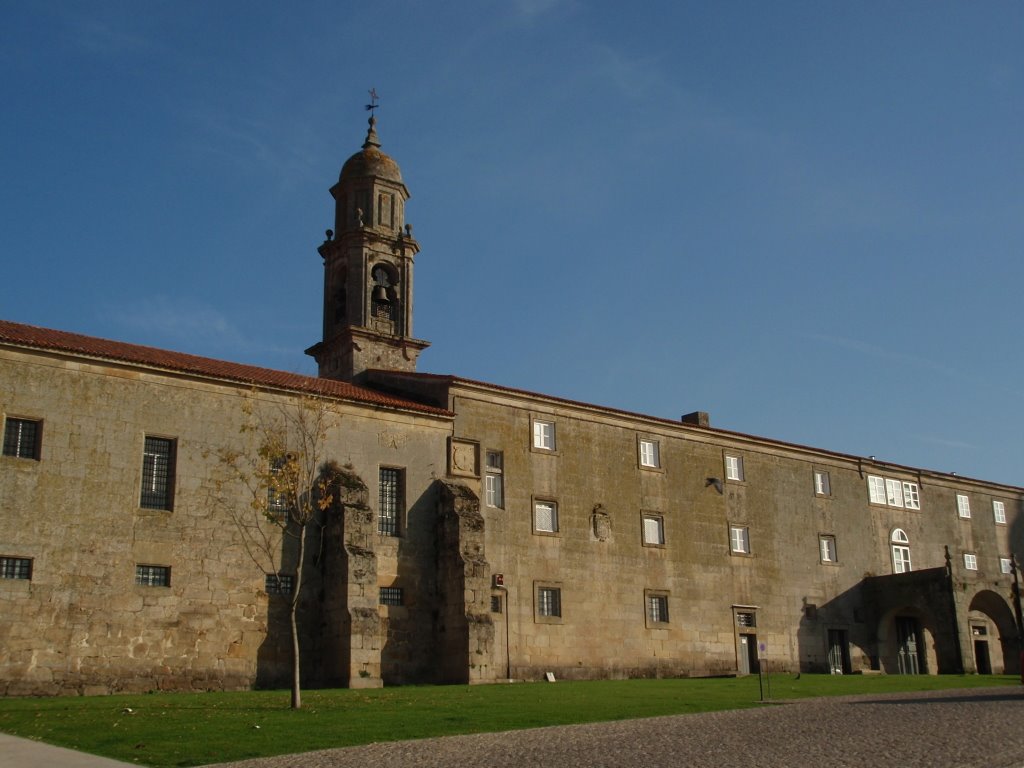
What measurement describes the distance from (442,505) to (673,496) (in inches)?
478

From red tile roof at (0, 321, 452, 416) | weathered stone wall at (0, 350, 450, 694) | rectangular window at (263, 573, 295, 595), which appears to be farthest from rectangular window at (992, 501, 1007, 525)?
rectangular window at (263, 573, 295, 595)

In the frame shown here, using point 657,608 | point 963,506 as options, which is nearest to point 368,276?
point 657,608

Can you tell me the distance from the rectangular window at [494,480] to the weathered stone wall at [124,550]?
6975 millimetres

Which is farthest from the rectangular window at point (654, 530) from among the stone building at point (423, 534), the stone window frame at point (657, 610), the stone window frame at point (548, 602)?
the stone window frame at point (548, 602)

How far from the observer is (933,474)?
55.0m

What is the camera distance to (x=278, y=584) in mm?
31609

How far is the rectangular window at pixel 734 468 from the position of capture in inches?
1822

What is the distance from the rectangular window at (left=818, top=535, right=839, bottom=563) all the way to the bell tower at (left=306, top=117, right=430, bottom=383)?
20.6 metres

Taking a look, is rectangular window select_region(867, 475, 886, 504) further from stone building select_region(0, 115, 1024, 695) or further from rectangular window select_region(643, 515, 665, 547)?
rectangular window select_region(643, 515, 665, 547)

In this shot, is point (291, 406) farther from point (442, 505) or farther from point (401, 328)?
point (401, 328)

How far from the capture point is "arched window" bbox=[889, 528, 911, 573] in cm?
5184

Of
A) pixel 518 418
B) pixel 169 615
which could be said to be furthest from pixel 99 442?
pixel 518 418

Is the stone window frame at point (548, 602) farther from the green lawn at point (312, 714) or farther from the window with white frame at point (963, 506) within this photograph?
the window with white frame at point (963, 506)

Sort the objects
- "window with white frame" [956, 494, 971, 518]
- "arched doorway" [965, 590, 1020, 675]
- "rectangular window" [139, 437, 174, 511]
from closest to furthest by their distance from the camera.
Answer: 1. "rectangular window" [139, 437, 174, 511]
2. "arched doorway" [965, 590, 1020, 675]
3. "window with white frame" [956, 494, 971, 518]
